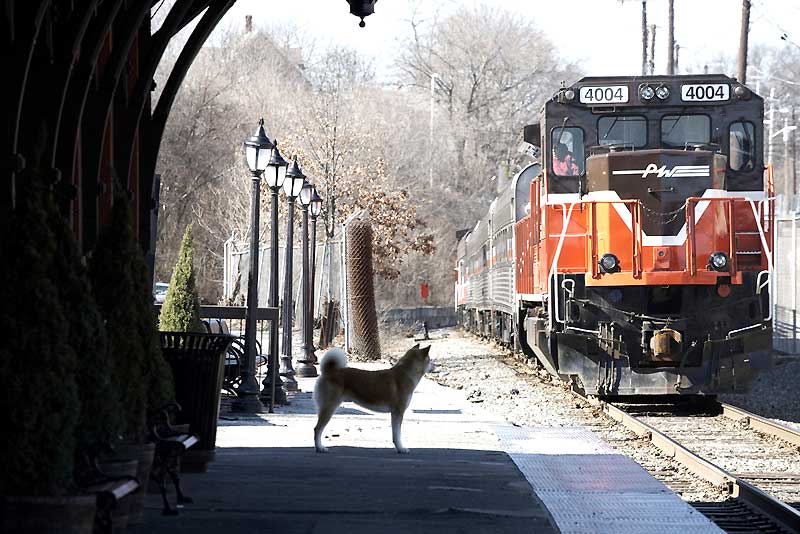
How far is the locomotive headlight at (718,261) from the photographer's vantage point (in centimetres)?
1581

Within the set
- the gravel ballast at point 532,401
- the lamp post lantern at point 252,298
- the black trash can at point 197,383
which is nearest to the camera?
the black trash can at point 197,383

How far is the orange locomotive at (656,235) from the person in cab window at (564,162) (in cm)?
1

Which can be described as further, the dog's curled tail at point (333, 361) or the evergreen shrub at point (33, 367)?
the dog's curled tail at point (333, 361)

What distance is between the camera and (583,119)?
54.3 feet

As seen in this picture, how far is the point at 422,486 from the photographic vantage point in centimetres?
902

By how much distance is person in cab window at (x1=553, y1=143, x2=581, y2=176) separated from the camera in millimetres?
16453

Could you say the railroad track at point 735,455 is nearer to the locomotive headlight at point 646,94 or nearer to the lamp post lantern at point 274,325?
the locomotive headlight at point 646,94

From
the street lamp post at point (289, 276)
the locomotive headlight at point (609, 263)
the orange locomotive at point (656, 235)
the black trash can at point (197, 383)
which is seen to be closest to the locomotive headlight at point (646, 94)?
the orange locomotive at point (656, 235)

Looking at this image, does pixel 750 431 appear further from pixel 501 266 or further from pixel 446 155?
pixel 446 155

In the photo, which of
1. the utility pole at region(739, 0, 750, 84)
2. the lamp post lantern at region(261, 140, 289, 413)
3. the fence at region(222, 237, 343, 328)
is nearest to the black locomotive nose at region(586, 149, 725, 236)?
the lamp post lantern at region(261, 140, 289, 413)

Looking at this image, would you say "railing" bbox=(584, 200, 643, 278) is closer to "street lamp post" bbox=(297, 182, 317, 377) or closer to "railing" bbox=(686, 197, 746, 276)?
"railing" bbox=(686, 197, 746, 276)

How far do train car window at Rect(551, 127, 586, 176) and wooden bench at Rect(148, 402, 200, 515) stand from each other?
9536 millimetres

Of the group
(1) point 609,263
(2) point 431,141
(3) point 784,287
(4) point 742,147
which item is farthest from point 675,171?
(2) point 431,141

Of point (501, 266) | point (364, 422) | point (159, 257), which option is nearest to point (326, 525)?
point (364, 422)
